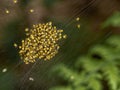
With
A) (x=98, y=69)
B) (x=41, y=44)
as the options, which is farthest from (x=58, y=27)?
(x=98, y=69)

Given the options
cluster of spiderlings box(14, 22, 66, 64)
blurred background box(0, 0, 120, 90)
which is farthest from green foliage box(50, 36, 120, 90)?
cluster of spiderlings box(14, 22, 66, 64)

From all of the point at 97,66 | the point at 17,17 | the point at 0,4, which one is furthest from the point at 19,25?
the point at 97,66

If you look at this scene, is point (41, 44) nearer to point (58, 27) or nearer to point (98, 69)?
point (58, 27)

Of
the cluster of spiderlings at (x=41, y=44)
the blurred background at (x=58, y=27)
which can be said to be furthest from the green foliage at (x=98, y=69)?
the cluster of spiderlings at (x=41, y=44)

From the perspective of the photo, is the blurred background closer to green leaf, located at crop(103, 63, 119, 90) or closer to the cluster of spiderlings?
the cluster of spiderlings

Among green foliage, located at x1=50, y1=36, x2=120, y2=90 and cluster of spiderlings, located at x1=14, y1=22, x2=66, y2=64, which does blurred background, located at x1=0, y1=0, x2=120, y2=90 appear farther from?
green foliage, located at x1=50, y1=36, x2=120, y2=90

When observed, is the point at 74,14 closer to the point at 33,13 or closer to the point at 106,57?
the point at 33,13

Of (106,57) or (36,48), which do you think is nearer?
(106,57)

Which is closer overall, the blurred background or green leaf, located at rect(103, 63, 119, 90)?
green leaf, located at rect(103, 63, 119, 90)

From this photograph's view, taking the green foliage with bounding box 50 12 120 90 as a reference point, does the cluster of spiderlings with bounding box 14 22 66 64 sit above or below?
above
